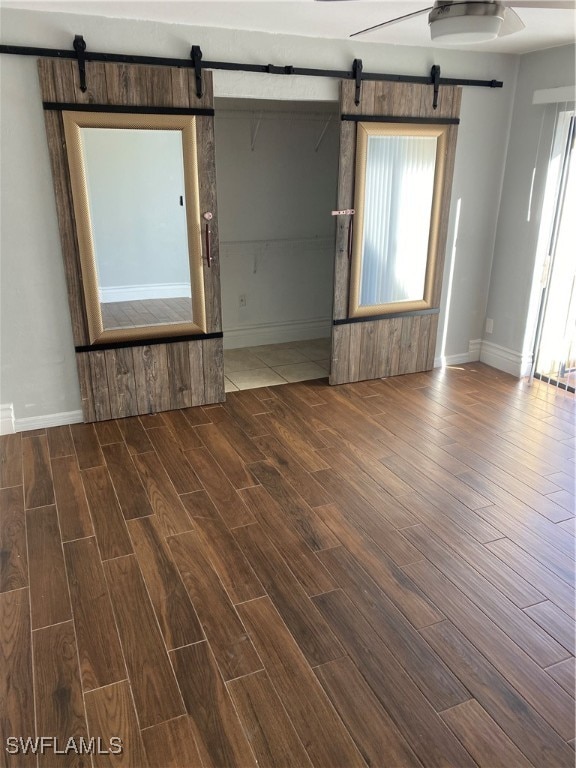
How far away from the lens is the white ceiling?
2.80 meters

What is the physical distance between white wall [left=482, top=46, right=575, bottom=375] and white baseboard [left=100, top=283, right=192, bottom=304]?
2513 millimetres

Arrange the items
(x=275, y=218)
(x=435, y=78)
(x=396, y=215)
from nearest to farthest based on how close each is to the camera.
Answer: (x=435, y=78)
(x=396, y=215)
(x=275, y=218)

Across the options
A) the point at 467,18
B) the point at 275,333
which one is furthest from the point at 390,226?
the point at 467,18

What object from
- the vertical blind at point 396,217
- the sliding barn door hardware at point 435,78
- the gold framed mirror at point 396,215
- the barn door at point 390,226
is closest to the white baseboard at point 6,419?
the barn door at point 390,226

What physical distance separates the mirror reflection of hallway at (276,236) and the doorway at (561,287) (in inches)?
66.9

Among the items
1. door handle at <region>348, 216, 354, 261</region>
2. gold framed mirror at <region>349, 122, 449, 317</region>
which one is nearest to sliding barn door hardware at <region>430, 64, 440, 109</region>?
gold framed mirror at <region>349, 122, 449, 317</region>

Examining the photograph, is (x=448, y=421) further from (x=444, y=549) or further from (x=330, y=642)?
(x=330, y=642)

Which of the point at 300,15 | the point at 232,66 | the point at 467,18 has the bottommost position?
the point at 467,18

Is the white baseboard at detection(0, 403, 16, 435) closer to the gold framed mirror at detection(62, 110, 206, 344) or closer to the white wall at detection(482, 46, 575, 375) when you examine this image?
the gold framed mirror at detection(62, 110, 206, 344)

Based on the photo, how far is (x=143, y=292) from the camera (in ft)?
11.7

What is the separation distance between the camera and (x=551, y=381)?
14.3 feet

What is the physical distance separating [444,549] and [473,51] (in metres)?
3.45

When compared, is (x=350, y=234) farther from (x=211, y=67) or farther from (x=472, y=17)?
(x=472, y=17)

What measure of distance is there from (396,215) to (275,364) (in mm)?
1525
